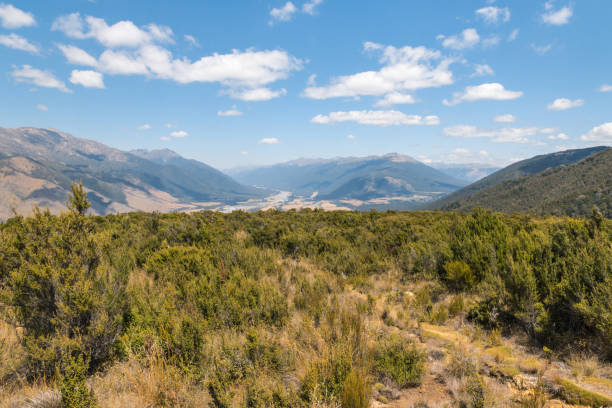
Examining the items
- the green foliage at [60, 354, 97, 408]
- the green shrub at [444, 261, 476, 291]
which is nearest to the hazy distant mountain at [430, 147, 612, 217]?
the green shrub at [444, 261, 476, 291]

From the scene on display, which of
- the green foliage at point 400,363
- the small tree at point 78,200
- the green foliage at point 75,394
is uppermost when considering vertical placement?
the small tree at point 78,200

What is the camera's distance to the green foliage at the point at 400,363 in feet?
11.5

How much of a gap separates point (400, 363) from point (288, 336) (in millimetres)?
1759

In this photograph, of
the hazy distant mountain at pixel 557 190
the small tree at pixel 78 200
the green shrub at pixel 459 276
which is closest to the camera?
the small tree at pixel 78 200

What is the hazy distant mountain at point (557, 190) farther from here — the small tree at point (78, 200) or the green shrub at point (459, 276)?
the small tree at point (78, 200)

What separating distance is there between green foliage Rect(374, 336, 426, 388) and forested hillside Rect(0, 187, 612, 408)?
0.06ft

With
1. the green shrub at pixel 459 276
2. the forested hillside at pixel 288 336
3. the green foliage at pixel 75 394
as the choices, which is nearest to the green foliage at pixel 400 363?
the forested hillside at pixel 288 336

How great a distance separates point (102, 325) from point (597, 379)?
6.55m

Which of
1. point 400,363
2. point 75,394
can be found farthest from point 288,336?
point 75,394

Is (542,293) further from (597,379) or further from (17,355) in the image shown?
A: (17,355)

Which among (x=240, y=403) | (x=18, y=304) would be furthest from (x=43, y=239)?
(x=240, y=403)

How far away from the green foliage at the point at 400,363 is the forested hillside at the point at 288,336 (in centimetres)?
2

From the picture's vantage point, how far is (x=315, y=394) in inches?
114

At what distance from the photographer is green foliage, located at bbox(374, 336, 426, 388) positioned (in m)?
3.50
